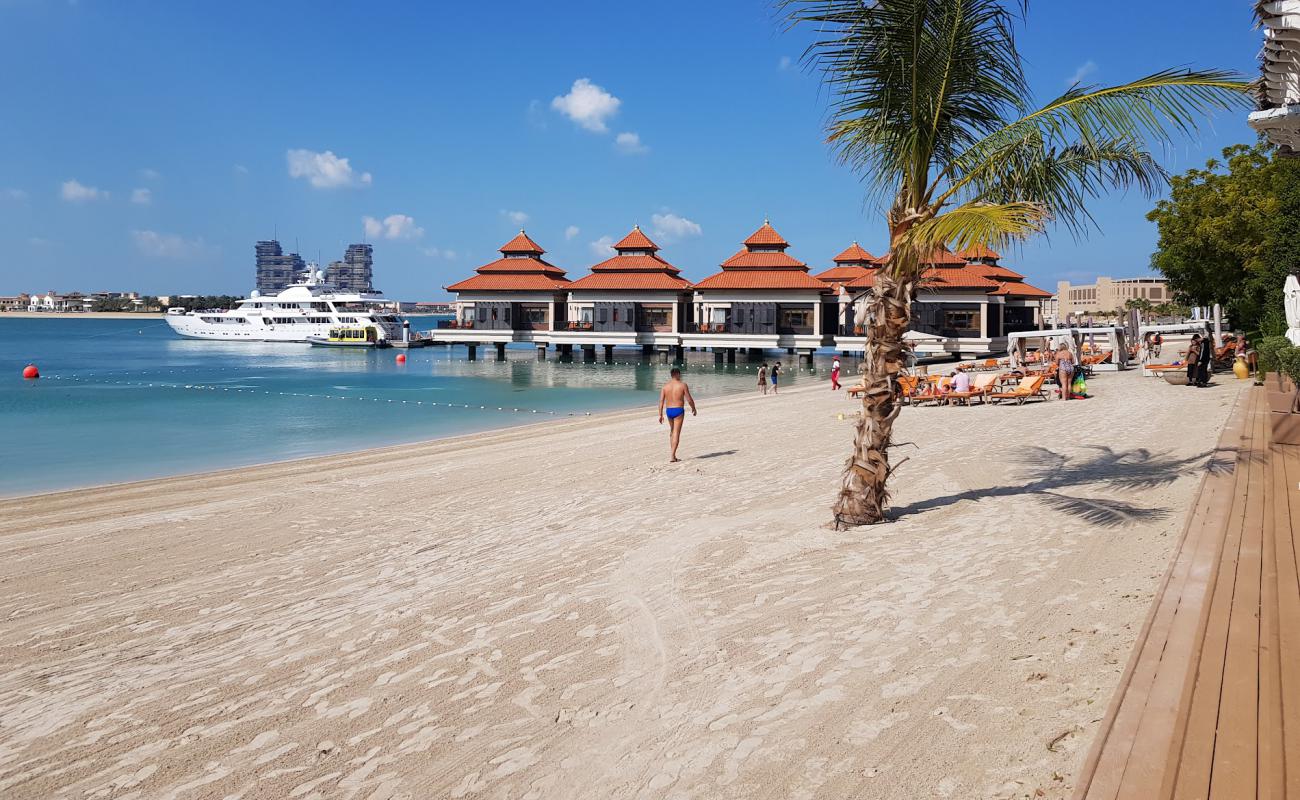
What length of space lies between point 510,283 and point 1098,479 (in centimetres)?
5029

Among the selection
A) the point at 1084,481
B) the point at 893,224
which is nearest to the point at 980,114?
the point at 893,224

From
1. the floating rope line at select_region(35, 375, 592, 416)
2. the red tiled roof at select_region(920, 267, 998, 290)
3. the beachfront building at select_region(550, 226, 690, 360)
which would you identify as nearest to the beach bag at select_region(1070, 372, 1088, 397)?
the floating rope line at select_region(35, 375, 592, 416)

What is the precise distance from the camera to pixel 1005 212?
6211 millimetres

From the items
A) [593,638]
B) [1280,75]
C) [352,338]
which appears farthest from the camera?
[352,338]

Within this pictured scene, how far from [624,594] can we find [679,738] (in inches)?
86.7

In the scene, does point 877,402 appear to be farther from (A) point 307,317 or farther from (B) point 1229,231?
(A) point 307,317

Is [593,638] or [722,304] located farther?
[722,304]

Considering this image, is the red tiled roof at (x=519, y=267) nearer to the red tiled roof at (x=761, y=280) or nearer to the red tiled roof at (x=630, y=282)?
the red tiled roof at (x=630, y=282)

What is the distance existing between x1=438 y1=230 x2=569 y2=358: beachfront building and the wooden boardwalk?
51945mm

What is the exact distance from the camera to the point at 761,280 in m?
50.8

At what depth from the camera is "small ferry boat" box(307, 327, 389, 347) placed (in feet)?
255

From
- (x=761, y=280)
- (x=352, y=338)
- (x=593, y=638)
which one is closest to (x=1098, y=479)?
(x=593, y=638)

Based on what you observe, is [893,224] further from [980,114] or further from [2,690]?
[2,690]

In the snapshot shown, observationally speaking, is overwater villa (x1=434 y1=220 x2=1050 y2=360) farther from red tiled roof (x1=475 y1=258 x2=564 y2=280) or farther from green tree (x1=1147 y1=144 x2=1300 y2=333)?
green tree (x1=1147 y1=144 x2=1300 y2=333)
